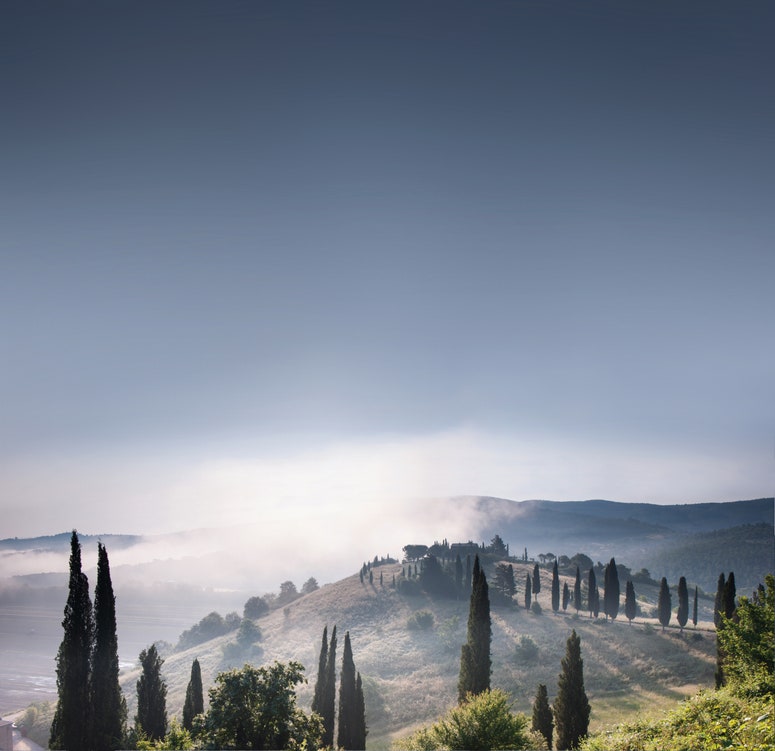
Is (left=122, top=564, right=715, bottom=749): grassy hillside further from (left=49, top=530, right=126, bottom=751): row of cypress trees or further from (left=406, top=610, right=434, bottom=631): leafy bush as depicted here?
(left=49, top=530, right=126, bottom=751): row of cypress trees

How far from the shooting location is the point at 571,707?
37000 mm

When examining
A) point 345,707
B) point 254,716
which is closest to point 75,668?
point 254,716

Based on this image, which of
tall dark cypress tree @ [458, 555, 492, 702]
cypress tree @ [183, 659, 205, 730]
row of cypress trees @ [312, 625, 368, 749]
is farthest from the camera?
cypress tree @ [183, 659, 205, 730]

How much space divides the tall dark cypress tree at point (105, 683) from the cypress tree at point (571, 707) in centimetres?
2822

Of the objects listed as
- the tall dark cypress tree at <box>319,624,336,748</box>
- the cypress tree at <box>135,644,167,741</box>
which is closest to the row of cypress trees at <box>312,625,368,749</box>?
the tall dark cypress tree at <box>319,624,336,748</box>

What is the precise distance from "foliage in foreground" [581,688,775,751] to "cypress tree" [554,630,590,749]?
2171 centimetres

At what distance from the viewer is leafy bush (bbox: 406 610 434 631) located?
9825cm

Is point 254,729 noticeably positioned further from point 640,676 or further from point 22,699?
point 22,699

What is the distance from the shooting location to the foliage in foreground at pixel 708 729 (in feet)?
38.3

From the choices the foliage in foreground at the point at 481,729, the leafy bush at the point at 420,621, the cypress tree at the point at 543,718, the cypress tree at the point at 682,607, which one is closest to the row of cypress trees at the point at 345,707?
the cypress tree at the point at 543,718

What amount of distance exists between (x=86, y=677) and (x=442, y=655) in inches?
2536

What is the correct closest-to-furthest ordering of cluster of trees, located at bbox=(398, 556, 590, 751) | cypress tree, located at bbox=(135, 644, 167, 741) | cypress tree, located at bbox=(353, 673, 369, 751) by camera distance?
1. cluster of trees, located at bbox=(398, 556, 590, 751)
2. cypress tree, located at bbox=(135, 644, 167, 741)
3. cypress tree, located at bbox=(353, 673, 369, 751)

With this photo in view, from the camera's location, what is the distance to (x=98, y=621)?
31219 mm

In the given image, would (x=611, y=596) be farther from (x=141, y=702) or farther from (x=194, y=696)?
(x=141, y=702)
